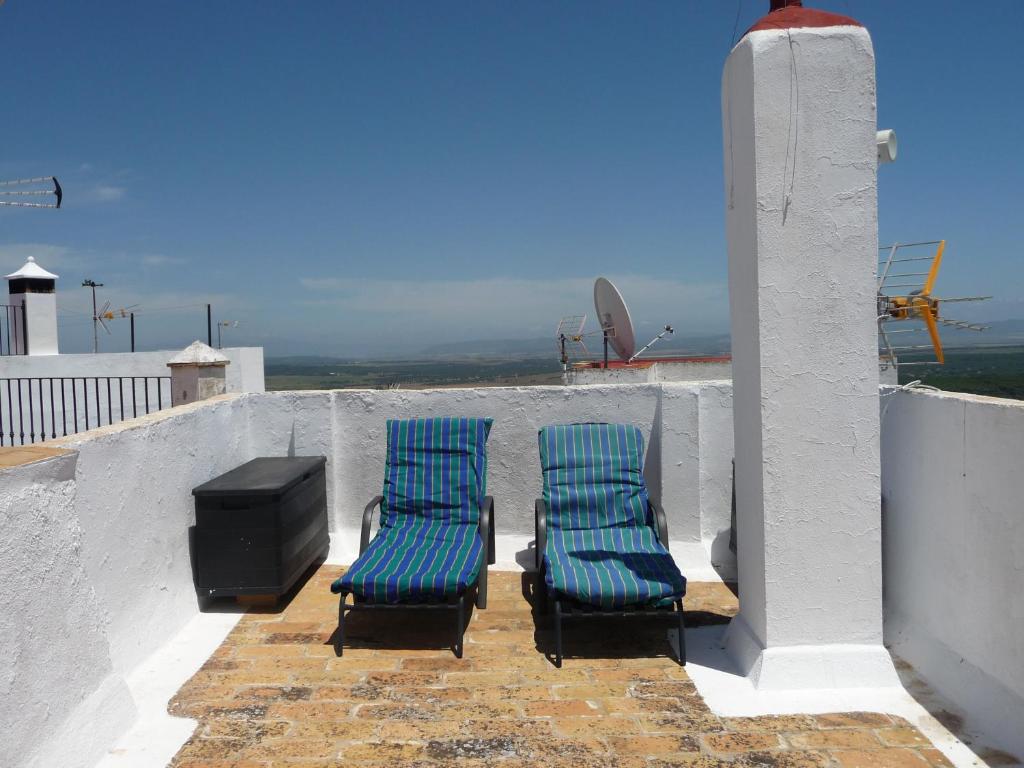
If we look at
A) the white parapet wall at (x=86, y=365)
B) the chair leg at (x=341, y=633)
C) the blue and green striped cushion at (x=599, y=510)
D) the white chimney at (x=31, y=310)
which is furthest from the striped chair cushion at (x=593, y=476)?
the white chimney at (x=31, y=310)

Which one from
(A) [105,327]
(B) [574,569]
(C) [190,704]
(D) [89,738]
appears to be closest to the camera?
(D) [89,738]

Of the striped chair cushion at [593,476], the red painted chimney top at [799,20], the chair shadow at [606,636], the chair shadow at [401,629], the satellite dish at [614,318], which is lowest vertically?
the chair shadow at [606,636]

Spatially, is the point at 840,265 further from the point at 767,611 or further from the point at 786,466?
the point at 767,611

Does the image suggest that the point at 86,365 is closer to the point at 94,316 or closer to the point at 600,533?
the point at 94,316

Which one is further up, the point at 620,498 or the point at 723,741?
the point at 620,498

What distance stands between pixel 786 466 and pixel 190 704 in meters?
2.82

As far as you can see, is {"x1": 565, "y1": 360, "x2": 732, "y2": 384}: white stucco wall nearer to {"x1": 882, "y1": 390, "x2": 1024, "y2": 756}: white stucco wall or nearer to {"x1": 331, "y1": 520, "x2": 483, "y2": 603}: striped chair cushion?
{"x1": 331, "y1": 520, "x2": 483, "y2": 603}: striped chair cushion

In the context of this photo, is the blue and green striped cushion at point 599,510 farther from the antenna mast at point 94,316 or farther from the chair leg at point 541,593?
the antenna mast at point 94,316

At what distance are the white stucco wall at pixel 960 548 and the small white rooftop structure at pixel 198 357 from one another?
15.1ft

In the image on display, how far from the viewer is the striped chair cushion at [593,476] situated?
444 cm

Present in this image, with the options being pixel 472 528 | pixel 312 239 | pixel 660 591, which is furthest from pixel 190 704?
pixel 312 239

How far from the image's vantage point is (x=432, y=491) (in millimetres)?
4660

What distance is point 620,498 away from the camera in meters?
4.49

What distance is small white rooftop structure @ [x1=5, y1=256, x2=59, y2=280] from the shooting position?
1240 centimetres
